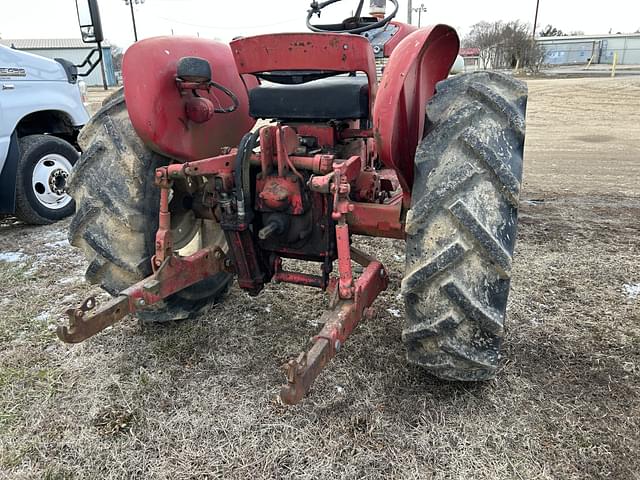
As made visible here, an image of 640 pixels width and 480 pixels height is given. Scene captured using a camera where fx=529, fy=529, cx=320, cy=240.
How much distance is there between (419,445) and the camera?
7.25ft

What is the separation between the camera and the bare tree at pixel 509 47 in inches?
1451

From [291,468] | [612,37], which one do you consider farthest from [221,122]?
[612,37]

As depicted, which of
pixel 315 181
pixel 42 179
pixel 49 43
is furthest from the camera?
pixel 49 43

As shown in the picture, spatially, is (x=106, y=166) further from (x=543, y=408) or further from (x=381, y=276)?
(x=543, y=408)

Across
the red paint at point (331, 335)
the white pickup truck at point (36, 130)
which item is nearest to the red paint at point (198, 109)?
the red paint at point (331, 335)

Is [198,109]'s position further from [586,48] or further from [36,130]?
[586,48]

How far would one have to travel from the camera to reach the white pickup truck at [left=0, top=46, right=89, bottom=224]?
16.0 ft

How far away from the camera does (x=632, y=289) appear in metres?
3.52

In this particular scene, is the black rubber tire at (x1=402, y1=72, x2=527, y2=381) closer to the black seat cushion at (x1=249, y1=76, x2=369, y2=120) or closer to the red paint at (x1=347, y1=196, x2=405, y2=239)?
the red paint at (x1=347, y1=196, x2=405, y2=239)

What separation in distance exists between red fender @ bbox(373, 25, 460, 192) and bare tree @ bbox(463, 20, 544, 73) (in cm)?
3612

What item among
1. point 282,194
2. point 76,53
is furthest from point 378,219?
point 76,53

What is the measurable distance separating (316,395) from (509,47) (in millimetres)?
42509

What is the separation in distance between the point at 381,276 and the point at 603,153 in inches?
303

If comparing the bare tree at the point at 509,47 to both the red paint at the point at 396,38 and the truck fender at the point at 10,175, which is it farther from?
the truck fender at the point at 10,175
